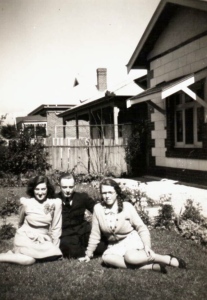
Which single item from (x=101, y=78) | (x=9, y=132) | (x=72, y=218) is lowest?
(x=72, y=218)

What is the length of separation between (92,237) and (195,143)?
6651 millimetres

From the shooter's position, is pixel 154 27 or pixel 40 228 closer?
pixel 40 228

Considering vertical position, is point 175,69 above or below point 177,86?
above

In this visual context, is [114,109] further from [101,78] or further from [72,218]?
[101,78]

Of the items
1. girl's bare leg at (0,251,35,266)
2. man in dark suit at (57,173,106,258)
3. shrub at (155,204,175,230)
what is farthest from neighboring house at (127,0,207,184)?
girl's bare leg at (0,251,35,266)

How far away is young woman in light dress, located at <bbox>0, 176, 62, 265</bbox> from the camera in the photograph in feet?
15.9

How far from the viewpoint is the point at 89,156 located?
14.5 metres

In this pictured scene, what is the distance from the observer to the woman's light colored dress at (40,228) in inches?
191

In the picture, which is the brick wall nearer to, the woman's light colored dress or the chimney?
the woman's light colored dress

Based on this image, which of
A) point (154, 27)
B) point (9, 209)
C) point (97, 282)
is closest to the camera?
point (97, 282)

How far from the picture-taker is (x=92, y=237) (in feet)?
15.4

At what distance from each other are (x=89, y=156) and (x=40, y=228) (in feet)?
31.1

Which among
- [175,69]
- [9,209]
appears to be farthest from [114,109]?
[9,209]

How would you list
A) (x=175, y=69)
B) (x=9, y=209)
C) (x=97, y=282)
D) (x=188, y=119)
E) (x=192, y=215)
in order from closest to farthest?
(x=97, y=282), (x=192, y=215), (x=9, y=209), (x=188, y=119), (x=175, y=69)
